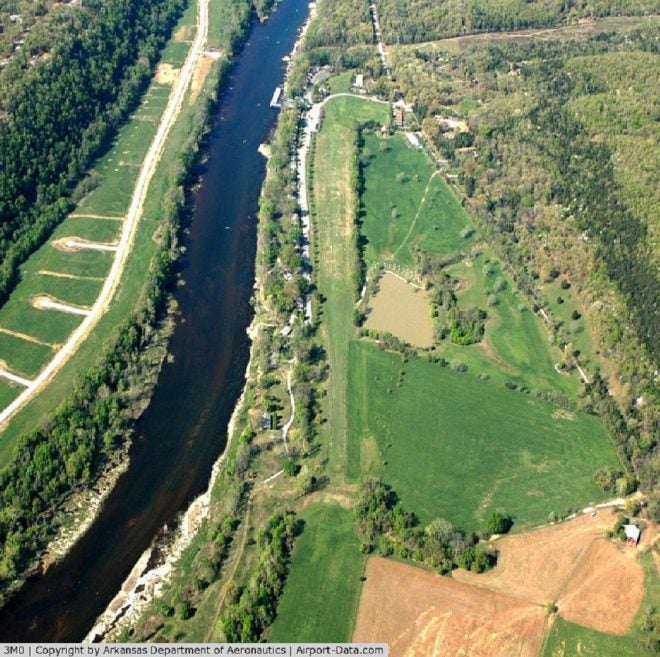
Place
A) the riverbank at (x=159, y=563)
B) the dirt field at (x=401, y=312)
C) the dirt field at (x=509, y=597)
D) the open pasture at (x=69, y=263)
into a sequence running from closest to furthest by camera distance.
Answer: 1. the dirt field at (x=509, y=597)
2. the riverbank at (x=159, y=563)
3. the dirt field at (x=401, y=312)
4. the open pasture at (x=69, y=263)

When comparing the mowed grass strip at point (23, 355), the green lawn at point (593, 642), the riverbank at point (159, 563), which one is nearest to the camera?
the green lawn at point (593, 642)

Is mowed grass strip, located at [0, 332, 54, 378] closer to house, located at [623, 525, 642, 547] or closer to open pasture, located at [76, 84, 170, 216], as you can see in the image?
open pasture, located at [76, 84, 170, 216]

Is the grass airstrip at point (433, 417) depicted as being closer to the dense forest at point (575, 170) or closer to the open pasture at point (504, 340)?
the open pasture at point (504, 340)

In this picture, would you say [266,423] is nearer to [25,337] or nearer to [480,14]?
[25,337]

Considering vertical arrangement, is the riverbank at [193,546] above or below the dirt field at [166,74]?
below

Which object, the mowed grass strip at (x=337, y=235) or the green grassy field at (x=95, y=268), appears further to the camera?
the mowed grass strip at (x=337, y=235)

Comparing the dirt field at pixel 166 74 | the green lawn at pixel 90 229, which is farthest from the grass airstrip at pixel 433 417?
the dirt field at pixel 166 74

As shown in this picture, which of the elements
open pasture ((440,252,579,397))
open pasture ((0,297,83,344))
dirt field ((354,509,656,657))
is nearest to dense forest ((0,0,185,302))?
open pasture ((0,297,83,344))
